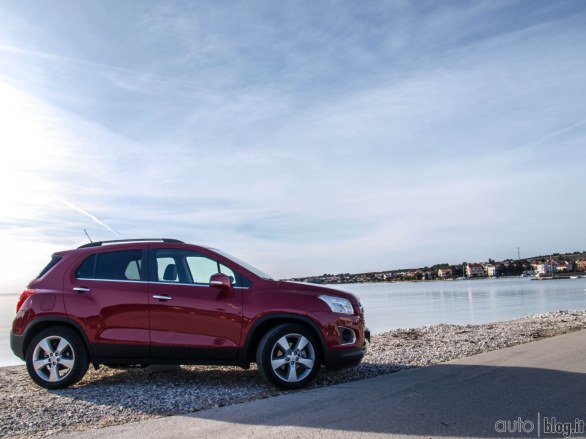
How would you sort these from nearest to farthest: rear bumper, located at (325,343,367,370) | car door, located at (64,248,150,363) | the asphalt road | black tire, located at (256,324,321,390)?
the asphalt road → black tire, located at (256,324,321,390) → rear bumper, located at (325,343,367,370) → car door, located at (64,248,150,363)

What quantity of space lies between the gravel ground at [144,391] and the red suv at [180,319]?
1.14 feet

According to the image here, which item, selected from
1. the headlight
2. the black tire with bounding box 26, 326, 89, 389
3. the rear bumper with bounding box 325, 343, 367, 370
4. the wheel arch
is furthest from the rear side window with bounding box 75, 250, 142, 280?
the rear bumper with bounding box 325, 343, 367, 370

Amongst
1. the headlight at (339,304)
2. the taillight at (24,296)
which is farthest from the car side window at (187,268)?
the taillight at (24,296)

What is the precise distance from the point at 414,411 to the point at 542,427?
1116mm

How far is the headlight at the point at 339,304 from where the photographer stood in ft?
22.1

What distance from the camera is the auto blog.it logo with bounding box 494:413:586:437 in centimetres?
449

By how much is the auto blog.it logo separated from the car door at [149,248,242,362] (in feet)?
10.3

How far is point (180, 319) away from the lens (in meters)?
6.61

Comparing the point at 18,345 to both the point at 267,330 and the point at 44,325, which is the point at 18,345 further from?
the point at 267,330

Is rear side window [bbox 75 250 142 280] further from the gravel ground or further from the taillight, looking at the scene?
the gravel ground

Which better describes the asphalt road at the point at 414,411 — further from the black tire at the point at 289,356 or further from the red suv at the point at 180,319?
the red suv at the point at 180,319

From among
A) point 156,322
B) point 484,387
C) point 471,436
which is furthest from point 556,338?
point 156,322

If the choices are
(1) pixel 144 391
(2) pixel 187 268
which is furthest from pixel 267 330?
(1) pixel 144 391

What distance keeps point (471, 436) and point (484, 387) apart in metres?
1.88
